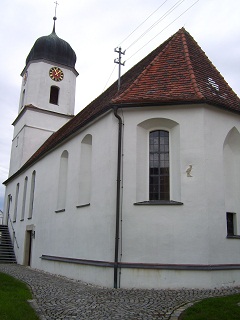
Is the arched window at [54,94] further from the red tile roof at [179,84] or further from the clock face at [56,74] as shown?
the red tile roof at [179,84]

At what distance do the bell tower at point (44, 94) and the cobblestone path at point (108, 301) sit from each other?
16471mm

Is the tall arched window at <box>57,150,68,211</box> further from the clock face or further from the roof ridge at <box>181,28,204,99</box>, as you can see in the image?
the clock face

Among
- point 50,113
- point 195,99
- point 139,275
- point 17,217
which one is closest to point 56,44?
point 50,113

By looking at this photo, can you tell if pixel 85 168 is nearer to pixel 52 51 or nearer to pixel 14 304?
pixel 14 304

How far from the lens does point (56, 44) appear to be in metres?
27.0

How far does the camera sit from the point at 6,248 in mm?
23422

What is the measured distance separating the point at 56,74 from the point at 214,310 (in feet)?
74.7

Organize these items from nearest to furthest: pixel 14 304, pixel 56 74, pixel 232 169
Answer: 1. pixel 14 304
2. pixel 232 169
3. pixel 56 74

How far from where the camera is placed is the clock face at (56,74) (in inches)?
1042

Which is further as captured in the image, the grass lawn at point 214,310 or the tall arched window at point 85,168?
the tall arched window at point 85,168

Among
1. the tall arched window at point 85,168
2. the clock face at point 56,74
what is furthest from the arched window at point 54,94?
the tall arched window at point 85,168

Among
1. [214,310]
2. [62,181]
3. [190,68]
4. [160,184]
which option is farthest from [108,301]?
[62,181]

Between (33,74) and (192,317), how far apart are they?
23.2m

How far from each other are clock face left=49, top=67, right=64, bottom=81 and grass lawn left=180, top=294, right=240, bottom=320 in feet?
71.5
